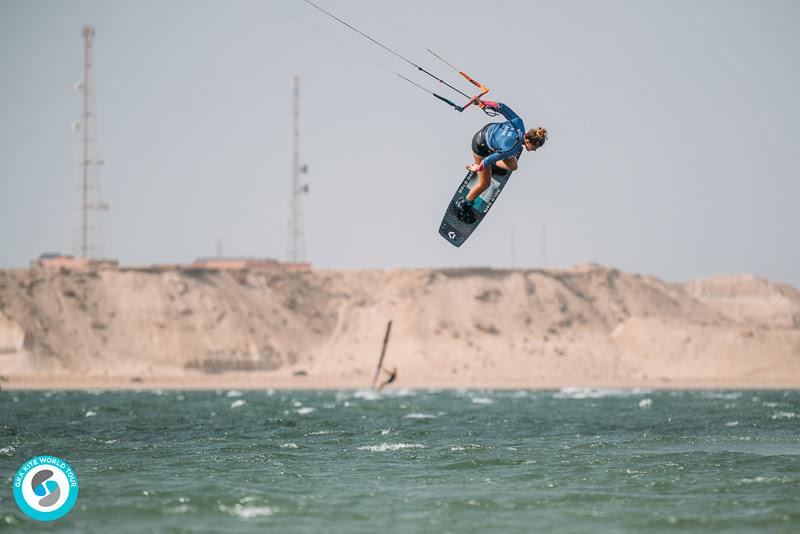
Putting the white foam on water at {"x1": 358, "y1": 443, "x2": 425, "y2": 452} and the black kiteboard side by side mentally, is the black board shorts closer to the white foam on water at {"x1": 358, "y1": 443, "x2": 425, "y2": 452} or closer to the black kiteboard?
the black kiteboard

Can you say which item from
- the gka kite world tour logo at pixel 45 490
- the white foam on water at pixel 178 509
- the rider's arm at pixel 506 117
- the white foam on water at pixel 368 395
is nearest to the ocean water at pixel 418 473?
the white foam on water at pixel 178 509

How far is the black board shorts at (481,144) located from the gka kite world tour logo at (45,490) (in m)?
9.99

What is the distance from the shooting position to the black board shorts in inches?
867

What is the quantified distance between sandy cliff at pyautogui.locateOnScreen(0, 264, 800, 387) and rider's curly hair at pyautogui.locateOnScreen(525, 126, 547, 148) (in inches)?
2942

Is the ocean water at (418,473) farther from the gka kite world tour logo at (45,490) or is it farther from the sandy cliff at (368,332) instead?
the sandy cliff at (368,332)

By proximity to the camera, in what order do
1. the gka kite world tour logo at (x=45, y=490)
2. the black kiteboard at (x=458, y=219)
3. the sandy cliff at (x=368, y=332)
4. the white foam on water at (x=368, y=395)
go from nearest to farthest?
the gka kite world tour logo at (x=45, y=490) < the black kiteboard at (x=458, y=219) < the white foam on water at (x=368, y=395) < the sandy cliff at (x=368, y=332)

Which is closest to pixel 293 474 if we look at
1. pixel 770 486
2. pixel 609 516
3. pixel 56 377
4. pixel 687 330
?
pixel 609 516

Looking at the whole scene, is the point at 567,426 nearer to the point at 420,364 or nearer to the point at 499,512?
the point at 499,512

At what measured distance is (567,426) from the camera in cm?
4147

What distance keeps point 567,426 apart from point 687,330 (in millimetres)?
62695

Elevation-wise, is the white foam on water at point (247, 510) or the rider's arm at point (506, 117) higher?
the rider's arm at point (506, 117)

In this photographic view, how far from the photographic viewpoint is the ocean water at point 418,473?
19.3 m

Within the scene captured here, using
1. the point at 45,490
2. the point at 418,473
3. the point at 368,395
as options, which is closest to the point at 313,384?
the point at 368,395

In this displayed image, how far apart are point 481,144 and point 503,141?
725 mm
